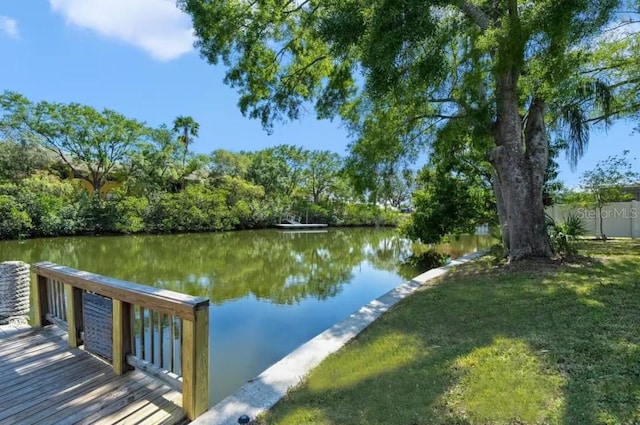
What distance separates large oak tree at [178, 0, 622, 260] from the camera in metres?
4.33

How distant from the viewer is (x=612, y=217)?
42.7 feet

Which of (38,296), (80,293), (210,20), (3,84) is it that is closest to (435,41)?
(210,20)

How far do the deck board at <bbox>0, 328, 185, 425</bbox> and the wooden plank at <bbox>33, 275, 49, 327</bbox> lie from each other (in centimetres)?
52

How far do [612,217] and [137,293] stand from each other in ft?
51.6

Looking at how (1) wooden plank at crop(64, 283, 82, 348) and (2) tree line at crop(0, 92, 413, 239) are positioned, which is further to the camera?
(2) tree line at crop(0, 92, 413, 239)

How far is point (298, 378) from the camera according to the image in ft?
9.27

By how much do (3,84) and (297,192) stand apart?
20.5 metres

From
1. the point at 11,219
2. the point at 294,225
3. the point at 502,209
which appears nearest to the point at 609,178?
the point at 502,209

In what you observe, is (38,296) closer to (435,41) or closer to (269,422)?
(269,422)

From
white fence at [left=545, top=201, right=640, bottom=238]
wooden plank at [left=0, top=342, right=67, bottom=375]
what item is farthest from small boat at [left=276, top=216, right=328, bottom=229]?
wooden plank at [left=0, top=342, right=67, bottom=375]

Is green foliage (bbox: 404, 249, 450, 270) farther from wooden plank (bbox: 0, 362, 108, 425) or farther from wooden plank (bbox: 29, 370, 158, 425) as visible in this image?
wooden plank (bbox: 0, 362, 108, 425)

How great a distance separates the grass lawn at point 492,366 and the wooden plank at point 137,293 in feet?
2.84

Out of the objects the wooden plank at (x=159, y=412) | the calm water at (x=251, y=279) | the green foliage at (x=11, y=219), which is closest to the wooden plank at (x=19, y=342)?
the calm water at (x=251, y=279)

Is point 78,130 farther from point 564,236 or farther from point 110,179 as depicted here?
point 564,236
